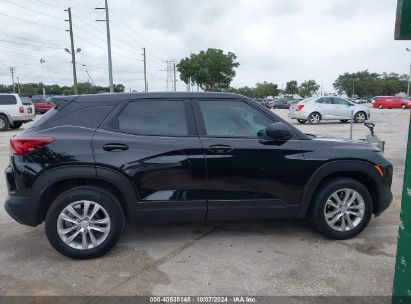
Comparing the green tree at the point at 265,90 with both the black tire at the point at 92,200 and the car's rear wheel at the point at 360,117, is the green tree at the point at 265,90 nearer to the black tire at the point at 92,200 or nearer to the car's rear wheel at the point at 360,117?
the car's rear wheel at the point at 360,117

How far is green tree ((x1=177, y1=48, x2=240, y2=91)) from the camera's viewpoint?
194 feet

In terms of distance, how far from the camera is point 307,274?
3.30 meters

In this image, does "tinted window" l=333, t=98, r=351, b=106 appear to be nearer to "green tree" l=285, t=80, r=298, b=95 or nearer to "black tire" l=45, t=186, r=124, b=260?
"black tire" l=45, t=186, r=124, b=260

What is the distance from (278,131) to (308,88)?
12014 centimetres

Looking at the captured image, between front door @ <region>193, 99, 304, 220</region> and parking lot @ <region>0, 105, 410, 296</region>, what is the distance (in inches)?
17.5

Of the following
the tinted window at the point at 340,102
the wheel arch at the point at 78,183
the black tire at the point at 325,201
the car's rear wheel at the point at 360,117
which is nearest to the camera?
the wheel arch at the point at 78,183

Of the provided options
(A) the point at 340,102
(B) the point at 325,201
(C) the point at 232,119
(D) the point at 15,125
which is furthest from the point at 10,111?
(B) the point at 325,201

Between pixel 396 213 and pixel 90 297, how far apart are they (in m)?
4.07

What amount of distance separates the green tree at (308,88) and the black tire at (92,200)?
116 metres

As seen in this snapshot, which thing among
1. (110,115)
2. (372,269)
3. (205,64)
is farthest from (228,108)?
(205,64)

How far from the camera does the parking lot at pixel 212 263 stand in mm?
3086

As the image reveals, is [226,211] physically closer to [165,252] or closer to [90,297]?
[165,252]

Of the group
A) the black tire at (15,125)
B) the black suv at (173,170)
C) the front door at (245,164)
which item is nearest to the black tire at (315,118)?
the black tire at (15,125)

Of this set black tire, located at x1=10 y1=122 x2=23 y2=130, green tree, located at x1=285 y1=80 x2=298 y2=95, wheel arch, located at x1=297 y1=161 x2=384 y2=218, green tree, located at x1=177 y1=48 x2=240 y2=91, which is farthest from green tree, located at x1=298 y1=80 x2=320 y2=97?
wheel arch, located at x1=297 y1=161 x2=384 y2=218
